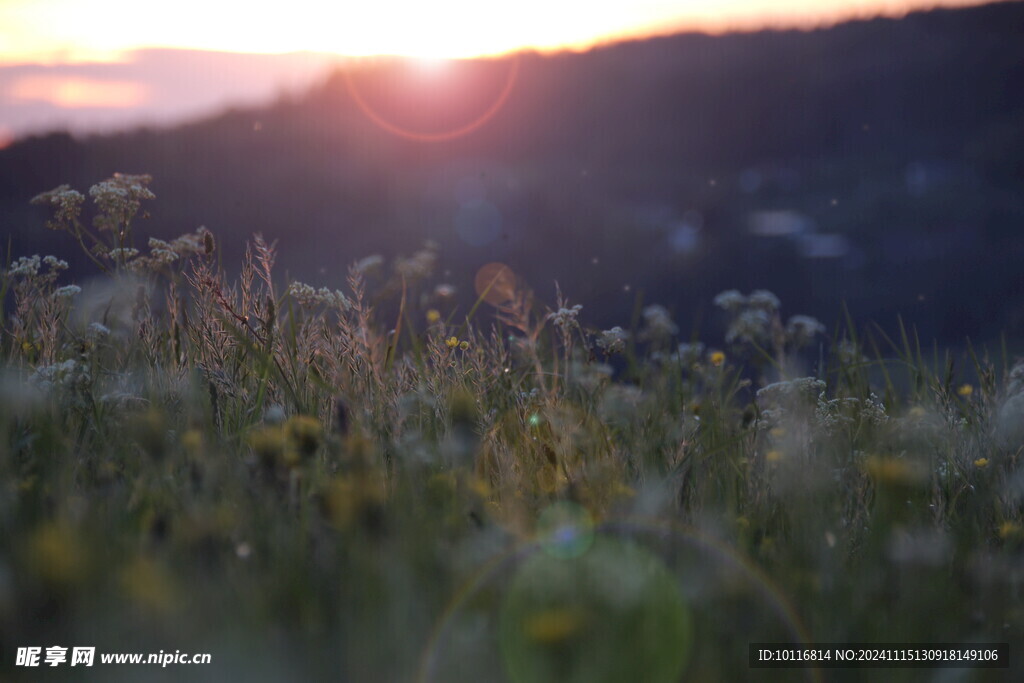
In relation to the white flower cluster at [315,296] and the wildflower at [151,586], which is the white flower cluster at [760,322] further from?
the wildflower at [151,586]

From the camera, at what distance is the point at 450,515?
6.26 feet

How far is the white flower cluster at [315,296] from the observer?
326 centimetres

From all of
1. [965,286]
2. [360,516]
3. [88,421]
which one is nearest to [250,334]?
[88,421]

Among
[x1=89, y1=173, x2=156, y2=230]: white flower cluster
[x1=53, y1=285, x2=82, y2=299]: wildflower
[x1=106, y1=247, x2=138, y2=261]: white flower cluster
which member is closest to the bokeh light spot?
[x1=106, y1=247, x2=138, y2=261]: white flower cluster

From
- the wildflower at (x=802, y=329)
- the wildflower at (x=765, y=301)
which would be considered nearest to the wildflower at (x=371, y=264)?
the wildflower at (x=765, y=301)

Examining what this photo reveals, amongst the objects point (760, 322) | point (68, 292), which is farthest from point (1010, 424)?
point (68, 292)

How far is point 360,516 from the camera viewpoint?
153cm

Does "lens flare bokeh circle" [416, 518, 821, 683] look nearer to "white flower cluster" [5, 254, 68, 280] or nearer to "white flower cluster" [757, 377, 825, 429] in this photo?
"white flower cluster" [757, 377, 825, 429]

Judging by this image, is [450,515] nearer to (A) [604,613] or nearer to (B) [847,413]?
(A) [604,613]

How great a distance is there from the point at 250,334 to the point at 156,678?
1653mm

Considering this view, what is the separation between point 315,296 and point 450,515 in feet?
5.51

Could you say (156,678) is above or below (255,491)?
below

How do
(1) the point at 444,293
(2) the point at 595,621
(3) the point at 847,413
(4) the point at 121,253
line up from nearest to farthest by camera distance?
(2) the point at 595,621, (3) the point at 847,413, (4) the point at 121,253, (1) the point at 444,293

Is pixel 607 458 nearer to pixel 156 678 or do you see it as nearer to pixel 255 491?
pixel 255 491
